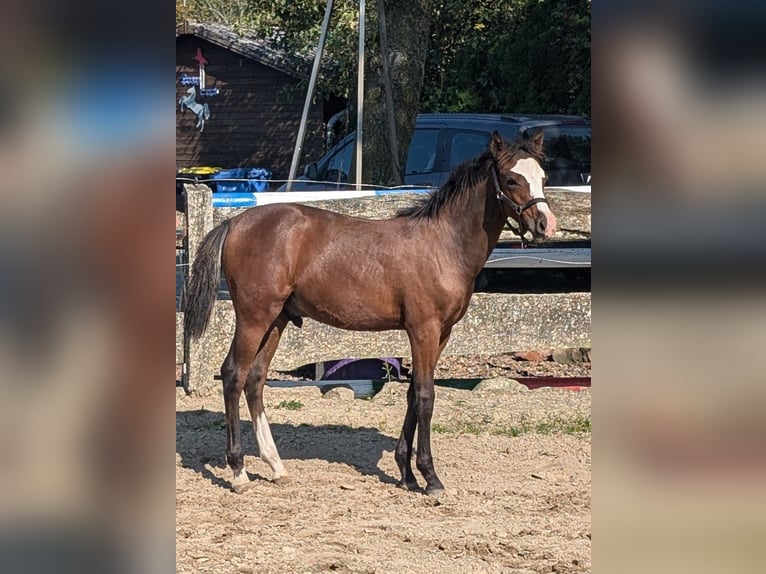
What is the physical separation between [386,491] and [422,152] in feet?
21.3

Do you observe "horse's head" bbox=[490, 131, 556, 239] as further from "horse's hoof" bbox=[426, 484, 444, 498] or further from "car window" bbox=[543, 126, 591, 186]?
"car window" bbox=[543, 126, 591, 186]

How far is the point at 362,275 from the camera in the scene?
17.8ft

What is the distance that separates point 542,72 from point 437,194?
11660 mm

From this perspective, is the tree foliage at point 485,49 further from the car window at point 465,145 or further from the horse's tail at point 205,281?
the horse's tail at point 205,281

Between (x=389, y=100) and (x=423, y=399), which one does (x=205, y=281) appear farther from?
(x=389, y=100)

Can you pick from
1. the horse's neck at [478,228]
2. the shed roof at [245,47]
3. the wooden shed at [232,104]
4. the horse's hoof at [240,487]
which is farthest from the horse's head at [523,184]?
the wooden shed at [232,104]

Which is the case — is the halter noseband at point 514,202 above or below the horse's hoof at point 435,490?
above

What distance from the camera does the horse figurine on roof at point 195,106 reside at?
21736mm

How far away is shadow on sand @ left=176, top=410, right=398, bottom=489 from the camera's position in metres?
5.87

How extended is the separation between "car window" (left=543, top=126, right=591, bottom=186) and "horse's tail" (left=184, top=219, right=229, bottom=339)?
569 centimetres

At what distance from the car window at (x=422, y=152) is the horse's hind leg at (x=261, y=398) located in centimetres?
567
